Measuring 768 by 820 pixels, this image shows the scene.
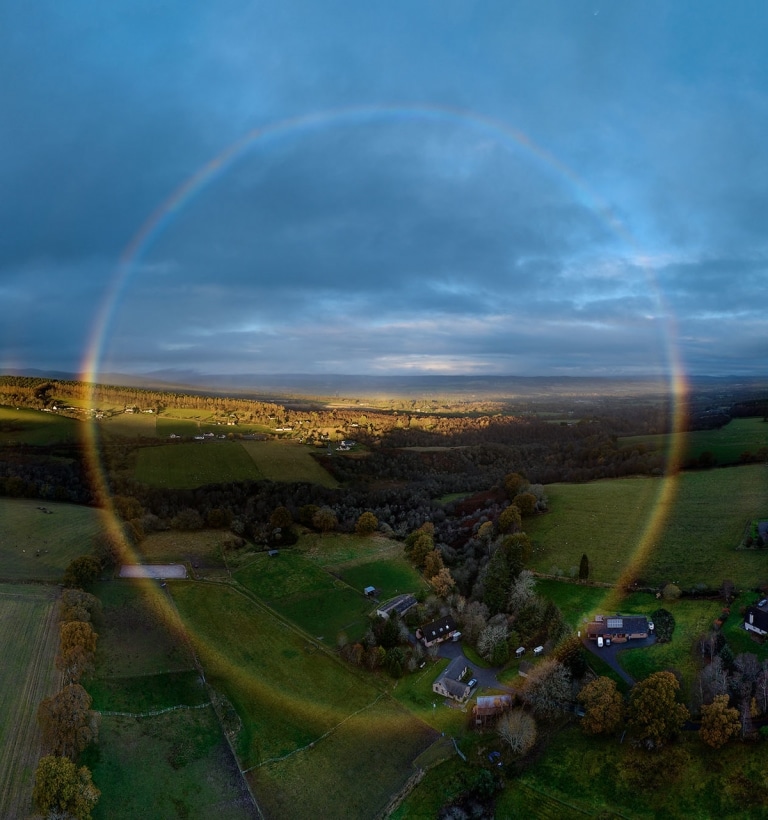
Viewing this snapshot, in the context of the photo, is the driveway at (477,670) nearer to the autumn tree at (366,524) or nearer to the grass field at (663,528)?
the grass field at (663,528)

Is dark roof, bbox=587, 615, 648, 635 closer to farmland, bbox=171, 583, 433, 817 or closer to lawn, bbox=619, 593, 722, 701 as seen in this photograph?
lawn, bbox=619, 593, 722, 701

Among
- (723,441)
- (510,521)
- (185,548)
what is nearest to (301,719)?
(185,548)

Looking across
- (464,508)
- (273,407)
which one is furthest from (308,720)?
(273,407)

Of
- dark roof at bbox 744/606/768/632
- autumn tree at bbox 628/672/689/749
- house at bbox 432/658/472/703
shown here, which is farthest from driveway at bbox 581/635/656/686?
house at bbox 432/658/472/703

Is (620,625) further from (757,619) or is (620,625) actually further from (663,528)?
(663,528)

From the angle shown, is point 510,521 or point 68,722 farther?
point 510,521

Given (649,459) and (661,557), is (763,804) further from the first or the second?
(649,459)
